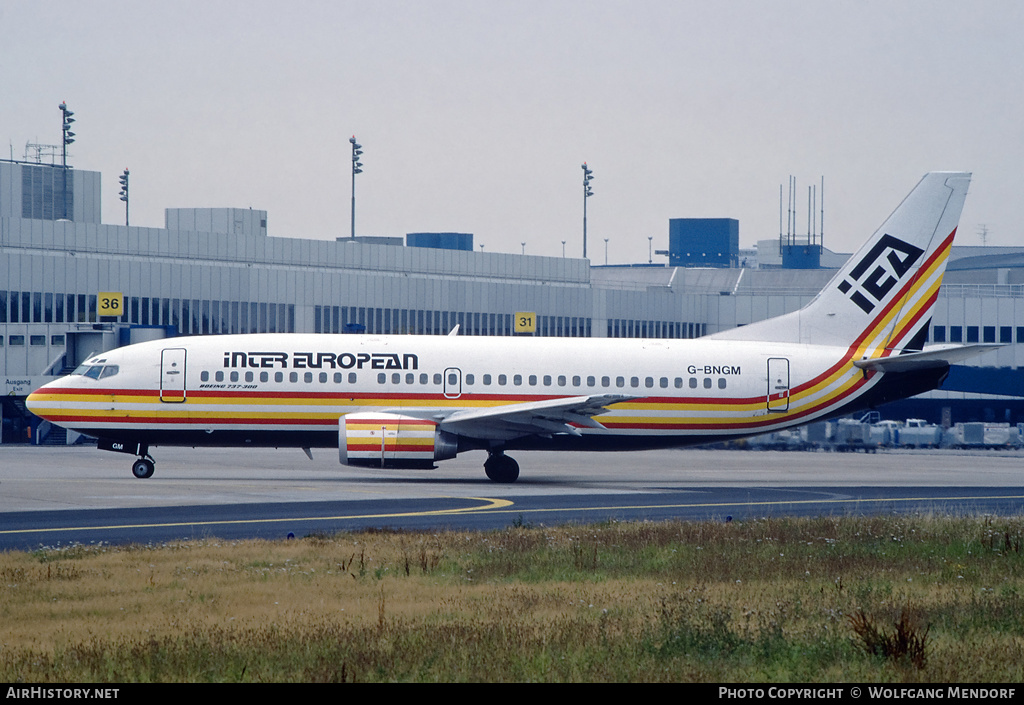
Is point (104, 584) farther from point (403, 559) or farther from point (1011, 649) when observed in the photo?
point (1011, 649)

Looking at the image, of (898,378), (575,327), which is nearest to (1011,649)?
(898,378)

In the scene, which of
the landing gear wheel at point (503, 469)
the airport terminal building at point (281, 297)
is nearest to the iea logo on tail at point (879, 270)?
the landing gear wheel at point (503, 469)

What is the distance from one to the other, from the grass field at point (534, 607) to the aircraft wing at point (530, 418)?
1357cm

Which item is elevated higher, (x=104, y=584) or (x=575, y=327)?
(x=575, y=327)

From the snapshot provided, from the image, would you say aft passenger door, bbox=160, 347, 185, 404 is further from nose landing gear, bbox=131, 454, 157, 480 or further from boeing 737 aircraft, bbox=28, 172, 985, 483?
nose landing gear, bbox=131, 454, 157, 480

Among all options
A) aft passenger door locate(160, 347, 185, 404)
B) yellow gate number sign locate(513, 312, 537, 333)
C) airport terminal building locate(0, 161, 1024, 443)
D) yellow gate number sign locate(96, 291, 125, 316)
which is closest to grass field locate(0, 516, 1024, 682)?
aft passenger door locate(160, 347, 185, 404)

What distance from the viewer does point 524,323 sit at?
88375 mm

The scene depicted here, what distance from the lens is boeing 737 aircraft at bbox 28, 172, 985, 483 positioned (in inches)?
1601

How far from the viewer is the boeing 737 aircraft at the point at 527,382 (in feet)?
133

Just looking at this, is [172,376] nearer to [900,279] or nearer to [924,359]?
[924,359]

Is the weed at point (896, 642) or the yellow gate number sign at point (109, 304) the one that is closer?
the weed at point (896, 642)

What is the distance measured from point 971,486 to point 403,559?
26.5 meters

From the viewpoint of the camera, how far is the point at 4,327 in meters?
69.3

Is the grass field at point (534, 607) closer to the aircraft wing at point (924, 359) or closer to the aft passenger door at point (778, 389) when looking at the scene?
the aircraft wing at point (924, 359)
